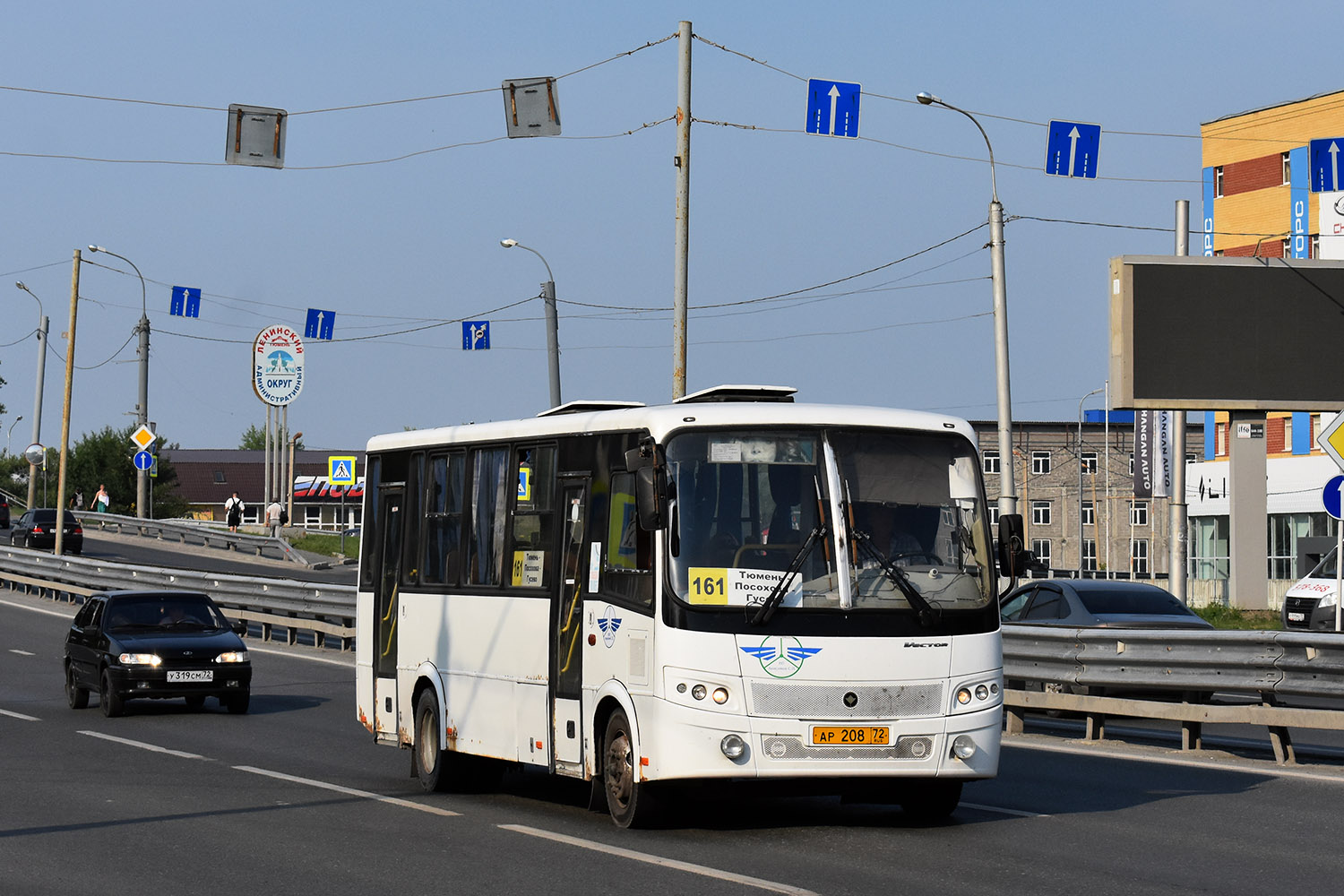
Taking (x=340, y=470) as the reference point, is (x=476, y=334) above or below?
above

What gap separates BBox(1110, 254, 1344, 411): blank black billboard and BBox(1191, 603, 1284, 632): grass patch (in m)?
3.83

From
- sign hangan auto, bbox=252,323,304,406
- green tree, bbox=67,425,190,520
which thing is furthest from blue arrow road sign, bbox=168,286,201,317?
green tree, bbox=67,425,190,520

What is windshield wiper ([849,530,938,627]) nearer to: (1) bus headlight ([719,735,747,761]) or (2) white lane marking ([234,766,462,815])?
(1) bus headlight ([719,735,747,761])

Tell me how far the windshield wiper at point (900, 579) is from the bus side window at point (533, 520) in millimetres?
2519

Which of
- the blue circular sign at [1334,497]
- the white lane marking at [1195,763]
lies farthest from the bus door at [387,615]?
the blue circular sign at [1334,497]

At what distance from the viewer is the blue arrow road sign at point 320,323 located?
45.7 meters

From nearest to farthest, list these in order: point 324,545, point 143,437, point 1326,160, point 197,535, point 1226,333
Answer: point 1326,160 → point 1226,333 → point 143,437 → point 197,535 → point 324,545

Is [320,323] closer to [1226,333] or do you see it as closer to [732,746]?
[1226,333]

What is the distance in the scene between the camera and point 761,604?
36.1ft

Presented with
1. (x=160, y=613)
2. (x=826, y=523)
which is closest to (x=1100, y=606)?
(x=826, y=523)

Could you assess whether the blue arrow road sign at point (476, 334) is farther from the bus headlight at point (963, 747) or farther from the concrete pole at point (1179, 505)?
the bus headlight at point (963, 747)

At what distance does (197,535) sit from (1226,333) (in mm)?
40114

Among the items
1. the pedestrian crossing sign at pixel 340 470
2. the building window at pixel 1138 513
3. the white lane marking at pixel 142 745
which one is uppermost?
the building window at pixel 1138 513

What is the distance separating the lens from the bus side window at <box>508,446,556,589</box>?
12953 millimetres
